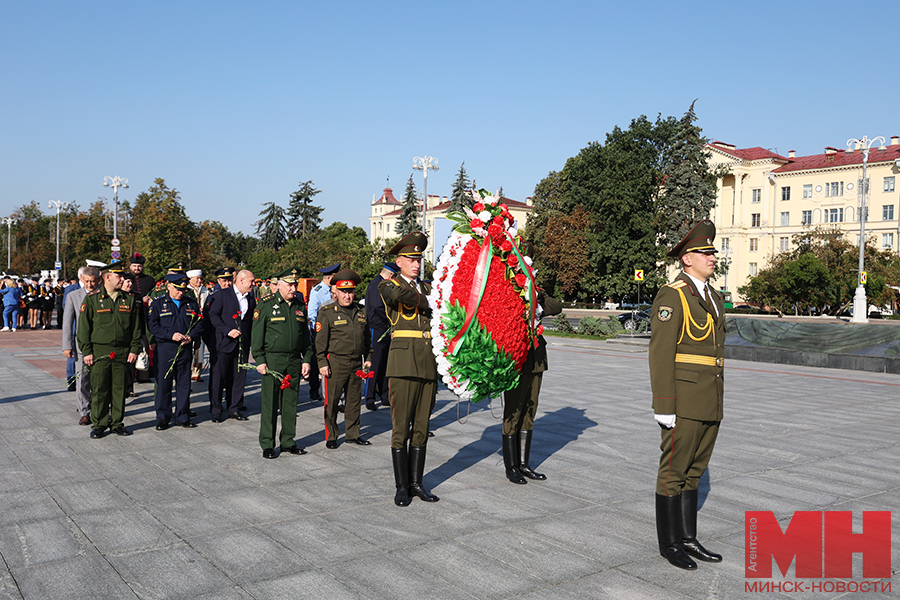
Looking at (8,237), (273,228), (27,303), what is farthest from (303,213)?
(27,303)

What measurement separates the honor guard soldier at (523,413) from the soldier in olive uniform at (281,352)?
232 cm

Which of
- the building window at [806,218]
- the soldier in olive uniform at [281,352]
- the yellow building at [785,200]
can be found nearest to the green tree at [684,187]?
the yellow building at [785,200]

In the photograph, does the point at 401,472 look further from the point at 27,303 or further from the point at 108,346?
the point at 27,303

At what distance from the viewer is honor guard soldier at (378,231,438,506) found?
227 inches

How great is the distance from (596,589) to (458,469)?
9.61 feet

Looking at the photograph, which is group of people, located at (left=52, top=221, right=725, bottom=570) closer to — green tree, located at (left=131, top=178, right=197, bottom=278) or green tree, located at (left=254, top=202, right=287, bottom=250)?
green tree, located at (left=131, top=178, right=197, bottom=278)

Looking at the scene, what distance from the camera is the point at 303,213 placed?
92.9 meters

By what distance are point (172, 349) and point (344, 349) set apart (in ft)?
7.77

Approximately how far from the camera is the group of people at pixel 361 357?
180 inches

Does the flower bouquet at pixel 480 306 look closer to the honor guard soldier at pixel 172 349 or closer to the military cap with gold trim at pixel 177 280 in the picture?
the honor guard soldier at pixel 172 349

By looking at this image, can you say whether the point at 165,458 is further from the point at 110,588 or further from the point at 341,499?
the point at 110,588

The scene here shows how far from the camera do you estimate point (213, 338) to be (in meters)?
9.85

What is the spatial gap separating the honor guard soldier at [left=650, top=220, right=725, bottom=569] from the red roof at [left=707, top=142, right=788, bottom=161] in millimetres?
76440

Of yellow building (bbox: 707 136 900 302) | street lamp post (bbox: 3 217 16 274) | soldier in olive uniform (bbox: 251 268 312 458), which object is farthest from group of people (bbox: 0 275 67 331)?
yellow building (bbox: 707 136 900 302)
